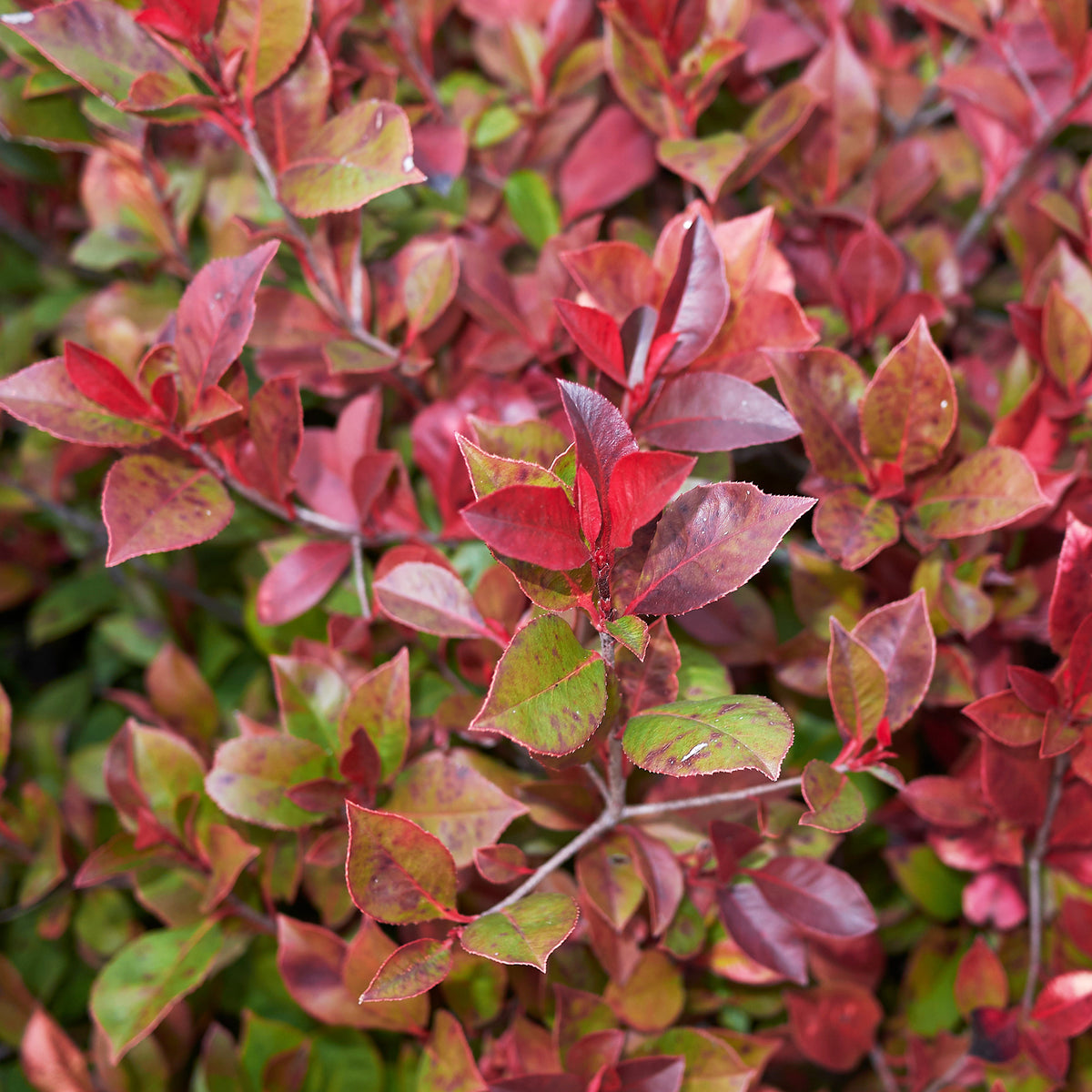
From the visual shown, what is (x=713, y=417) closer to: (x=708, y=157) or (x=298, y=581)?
(x=708, y=157)

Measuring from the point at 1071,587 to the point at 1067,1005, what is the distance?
1.29 feet

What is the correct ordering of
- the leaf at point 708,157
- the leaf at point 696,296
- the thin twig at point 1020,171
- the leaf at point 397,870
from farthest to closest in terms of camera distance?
1. the thin twig at point 1020,171
2. the leaf at point 708,157
3. the leaf at point 696,296
4. the leaf at point 397,870

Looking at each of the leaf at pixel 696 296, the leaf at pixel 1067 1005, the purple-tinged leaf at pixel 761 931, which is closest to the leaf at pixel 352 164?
the leaf at pixel 696 296

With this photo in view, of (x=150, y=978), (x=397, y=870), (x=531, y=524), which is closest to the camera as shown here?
(x=531, y=524)

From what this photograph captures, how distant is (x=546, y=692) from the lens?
0.60 meters

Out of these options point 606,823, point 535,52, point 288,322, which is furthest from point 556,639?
point 535,52

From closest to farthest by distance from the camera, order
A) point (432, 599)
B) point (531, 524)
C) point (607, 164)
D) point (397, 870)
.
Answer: point (531, 524)
point (397, 870)
point (432, 599)
point (607, 164)

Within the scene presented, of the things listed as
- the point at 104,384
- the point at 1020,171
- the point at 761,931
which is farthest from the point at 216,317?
the point at 1020,171

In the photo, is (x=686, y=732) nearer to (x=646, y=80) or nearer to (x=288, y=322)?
(x=288, y=322)

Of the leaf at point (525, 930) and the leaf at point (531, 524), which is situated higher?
the leaf at point (531, 524)

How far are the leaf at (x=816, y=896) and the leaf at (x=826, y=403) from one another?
35cm

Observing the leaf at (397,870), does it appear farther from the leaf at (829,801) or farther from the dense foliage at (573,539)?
the leaf at (829,801)

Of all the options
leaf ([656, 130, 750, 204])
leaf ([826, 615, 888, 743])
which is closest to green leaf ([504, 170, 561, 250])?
leaf ([656, 130, 750, 204])

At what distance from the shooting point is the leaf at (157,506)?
2.54 ft
